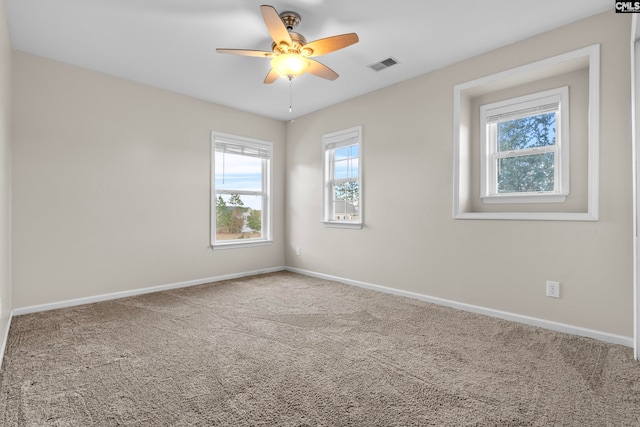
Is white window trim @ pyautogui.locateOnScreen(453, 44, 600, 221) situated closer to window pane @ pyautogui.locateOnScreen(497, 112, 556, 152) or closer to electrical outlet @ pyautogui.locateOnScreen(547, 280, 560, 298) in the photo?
window pane @ pyautogui.locateOnScreen(497, 112, 556, 152)

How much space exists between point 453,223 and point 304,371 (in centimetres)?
221

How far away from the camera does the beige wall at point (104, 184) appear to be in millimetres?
3135

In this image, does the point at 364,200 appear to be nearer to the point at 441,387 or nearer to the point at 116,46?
the point at 441,387

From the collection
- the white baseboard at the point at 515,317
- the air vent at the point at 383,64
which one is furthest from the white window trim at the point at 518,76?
the white baseboard at the point at 515,317

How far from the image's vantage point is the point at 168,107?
4082 millimetres

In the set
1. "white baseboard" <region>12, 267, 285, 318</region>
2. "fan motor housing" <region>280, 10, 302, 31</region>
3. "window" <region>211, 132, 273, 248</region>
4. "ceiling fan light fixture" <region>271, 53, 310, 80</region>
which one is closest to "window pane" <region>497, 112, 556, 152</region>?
"ceiling fan light fixture" <region>271, 53, 310, 80</region>

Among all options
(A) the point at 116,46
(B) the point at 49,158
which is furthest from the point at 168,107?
(B) the point at 49,158

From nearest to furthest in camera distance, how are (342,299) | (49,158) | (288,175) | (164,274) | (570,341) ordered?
1. (570,341)
2. (49,158)
3. (342,299)
4. (164,274)
5. (288,175)

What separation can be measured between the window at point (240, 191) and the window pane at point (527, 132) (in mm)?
3315

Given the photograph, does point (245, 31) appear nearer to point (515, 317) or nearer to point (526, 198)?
point (526, 198)

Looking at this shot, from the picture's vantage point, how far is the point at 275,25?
224 cm

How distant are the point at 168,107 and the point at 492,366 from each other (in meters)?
4.33

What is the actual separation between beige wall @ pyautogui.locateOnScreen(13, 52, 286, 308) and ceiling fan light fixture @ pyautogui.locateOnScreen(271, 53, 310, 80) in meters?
2.11

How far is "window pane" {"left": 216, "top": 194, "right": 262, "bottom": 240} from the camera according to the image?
4734mm
